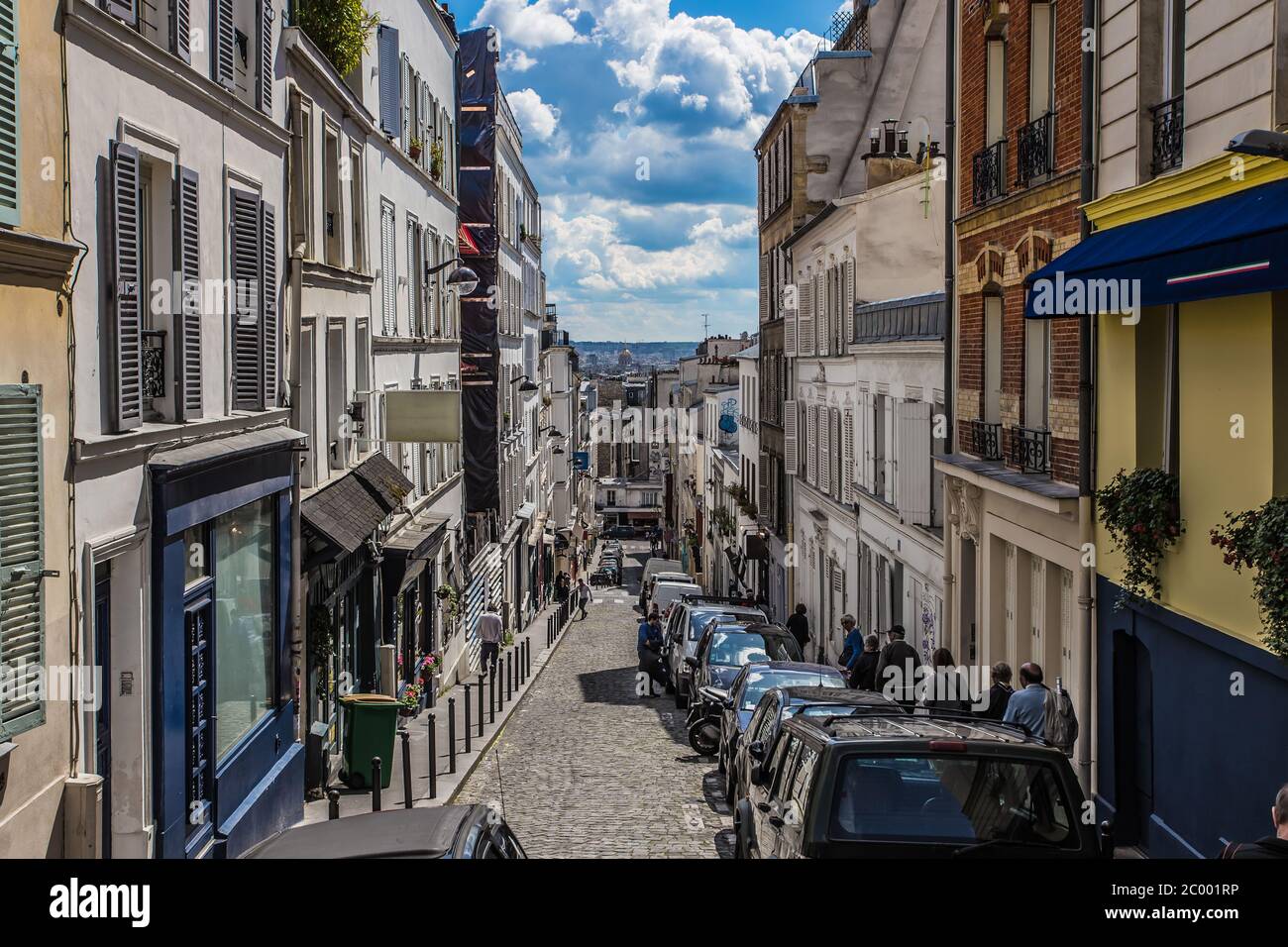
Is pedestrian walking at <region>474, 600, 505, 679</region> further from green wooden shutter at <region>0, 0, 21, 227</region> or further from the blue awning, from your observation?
green wooden shutter at <region>0, 0, 21, 227</region>

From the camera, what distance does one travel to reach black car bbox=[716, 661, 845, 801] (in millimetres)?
15625

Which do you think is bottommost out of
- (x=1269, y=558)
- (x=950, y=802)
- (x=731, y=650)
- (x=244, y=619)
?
(x=731, y=650)

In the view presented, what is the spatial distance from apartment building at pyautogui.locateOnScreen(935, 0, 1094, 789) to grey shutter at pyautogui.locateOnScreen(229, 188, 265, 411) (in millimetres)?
7983

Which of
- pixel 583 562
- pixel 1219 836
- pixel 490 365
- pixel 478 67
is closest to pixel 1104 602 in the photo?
pixel 1219 836

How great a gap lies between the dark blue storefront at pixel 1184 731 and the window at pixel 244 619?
319 inches

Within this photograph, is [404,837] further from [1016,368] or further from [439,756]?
[439,756]

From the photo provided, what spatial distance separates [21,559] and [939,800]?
5.25 meters

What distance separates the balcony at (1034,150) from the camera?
14.9m

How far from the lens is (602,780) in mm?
16375

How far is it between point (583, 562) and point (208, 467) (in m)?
74.6

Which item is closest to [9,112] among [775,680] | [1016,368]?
[775,680]

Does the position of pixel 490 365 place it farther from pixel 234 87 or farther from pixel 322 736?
pixel 234 87

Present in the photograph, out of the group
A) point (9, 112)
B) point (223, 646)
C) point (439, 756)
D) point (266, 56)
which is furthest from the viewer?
point (439, 756)

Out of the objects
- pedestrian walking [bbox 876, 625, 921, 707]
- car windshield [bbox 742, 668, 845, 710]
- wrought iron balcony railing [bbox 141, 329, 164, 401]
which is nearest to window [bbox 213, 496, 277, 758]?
wrought iron balcony railing [bbox 141, 329, 164, 401]
